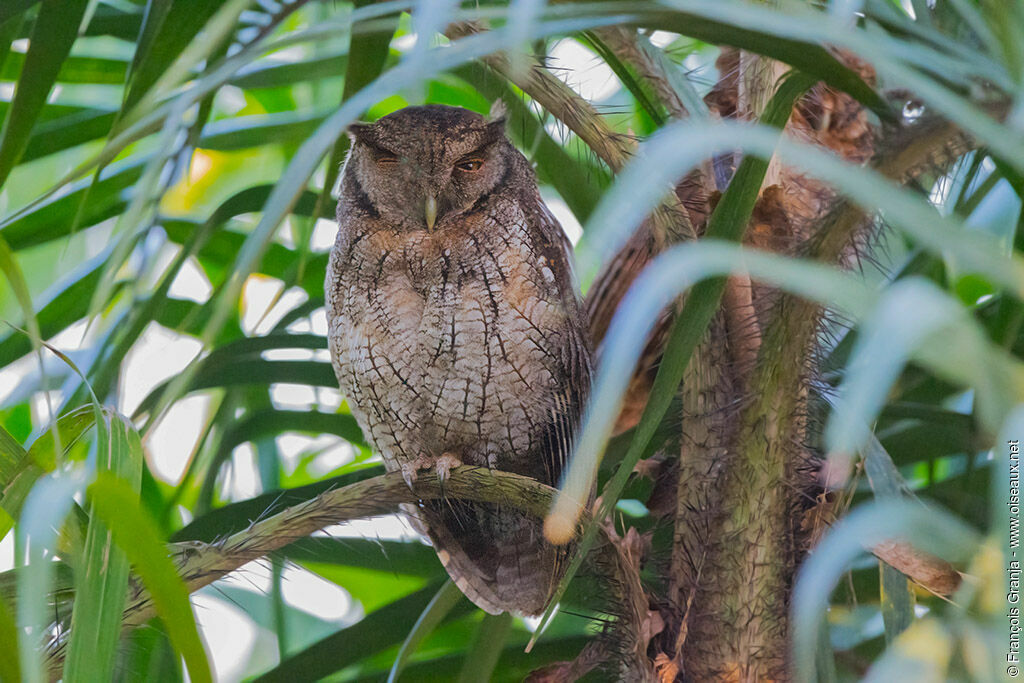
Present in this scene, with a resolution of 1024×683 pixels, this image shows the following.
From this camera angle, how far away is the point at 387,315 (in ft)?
5.17

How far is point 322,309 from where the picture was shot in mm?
1867

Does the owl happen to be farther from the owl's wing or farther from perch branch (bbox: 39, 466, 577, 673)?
perch branch (bbox: 39, 466, 577, 673)

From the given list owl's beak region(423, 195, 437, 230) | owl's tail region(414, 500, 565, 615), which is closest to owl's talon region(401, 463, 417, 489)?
owl's tail region(414, 500, 565, 615)

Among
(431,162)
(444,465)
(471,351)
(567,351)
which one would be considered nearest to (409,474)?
(444,465)

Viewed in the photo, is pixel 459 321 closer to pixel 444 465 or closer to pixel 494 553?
pixel 444 465

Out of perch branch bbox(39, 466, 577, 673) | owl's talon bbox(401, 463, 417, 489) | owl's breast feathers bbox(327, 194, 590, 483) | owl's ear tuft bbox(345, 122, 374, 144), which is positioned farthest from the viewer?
owl's ear tuft bbox(345, 122, 374, 144)

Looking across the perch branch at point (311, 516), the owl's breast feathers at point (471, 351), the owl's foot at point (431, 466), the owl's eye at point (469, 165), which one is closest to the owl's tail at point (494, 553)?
the owl's breast feathers at point (471, 351)

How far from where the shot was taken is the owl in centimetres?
155

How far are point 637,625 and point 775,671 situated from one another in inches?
6.6

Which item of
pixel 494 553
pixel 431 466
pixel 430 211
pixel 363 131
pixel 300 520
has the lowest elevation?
pixel 494 553

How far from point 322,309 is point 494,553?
0.60m

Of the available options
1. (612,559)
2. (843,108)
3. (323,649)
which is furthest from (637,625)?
(843,108)

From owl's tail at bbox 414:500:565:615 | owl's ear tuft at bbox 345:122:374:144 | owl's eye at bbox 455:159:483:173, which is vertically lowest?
owl's tail at bbox 414:500:565:615

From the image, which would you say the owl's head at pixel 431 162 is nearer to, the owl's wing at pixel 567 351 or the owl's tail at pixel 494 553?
the owl's wing at pixel 567 351
